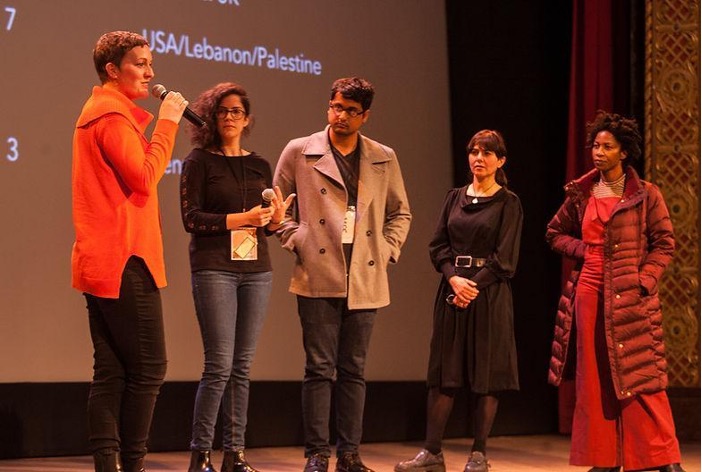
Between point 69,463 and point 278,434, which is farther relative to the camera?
point 278,434

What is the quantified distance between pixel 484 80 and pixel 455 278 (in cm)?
210

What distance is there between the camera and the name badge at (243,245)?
3859 mm

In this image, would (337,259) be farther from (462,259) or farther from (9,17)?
(9,17)

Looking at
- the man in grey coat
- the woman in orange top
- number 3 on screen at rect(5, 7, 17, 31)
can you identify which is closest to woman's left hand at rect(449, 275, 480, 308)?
the man in grey coat

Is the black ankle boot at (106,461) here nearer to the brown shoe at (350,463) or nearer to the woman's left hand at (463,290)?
the brown shoe at (350,463)

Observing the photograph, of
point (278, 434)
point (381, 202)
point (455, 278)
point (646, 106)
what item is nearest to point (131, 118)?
point (381, 202)

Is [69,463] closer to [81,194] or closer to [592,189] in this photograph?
[81,194]

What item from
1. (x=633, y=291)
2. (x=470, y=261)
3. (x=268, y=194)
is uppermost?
(x=268, y=194)

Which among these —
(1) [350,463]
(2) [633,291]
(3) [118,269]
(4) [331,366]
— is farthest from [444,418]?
(3) [118,269]

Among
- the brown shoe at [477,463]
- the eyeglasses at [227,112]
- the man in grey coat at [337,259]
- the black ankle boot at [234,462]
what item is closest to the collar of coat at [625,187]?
the man in grey coat at [337,259]

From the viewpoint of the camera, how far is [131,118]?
123 inches

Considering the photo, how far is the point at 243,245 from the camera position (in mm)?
3873

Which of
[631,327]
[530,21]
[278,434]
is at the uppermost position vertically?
[530,21]

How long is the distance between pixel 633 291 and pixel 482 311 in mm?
615
